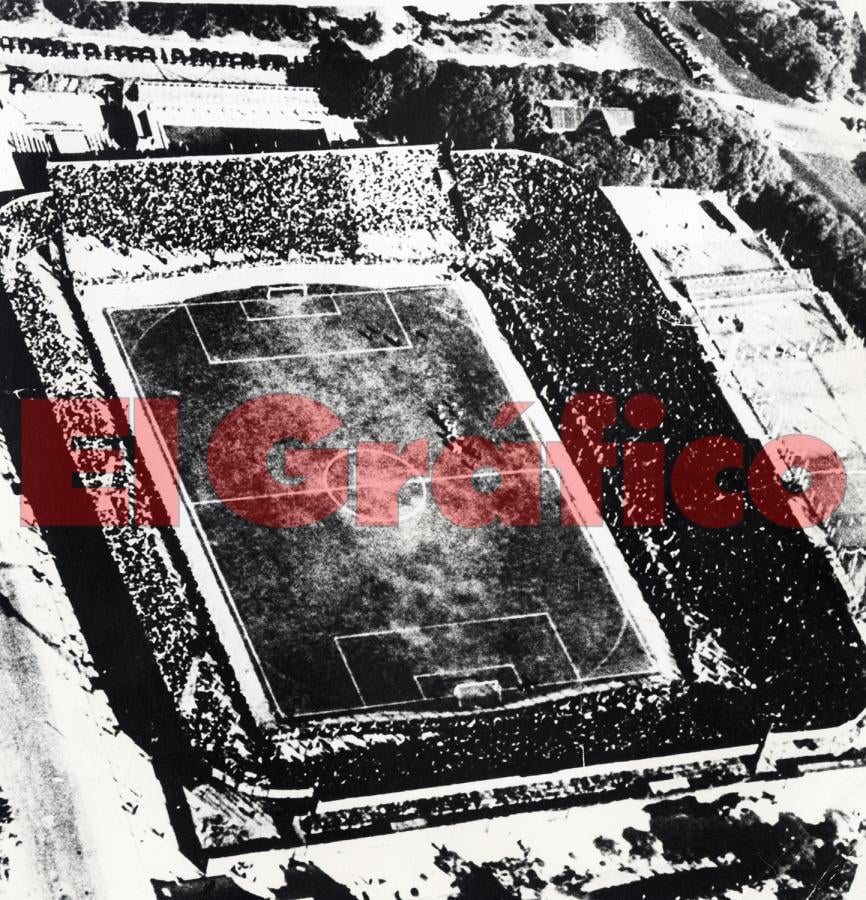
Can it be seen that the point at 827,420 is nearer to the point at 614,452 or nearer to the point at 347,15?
the point at 614,452

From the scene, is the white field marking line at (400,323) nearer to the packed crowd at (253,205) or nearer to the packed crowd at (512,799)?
the packed crowd at (253,205)

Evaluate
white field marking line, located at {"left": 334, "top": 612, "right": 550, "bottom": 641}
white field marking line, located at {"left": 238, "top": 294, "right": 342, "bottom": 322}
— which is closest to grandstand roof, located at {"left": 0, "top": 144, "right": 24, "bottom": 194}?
white field marking line, located at {"left": 238, "top": 294, "right": 342, "bottom": 322}

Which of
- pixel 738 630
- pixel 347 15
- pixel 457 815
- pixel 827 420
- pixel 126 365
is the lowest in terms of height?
pixel 457 815

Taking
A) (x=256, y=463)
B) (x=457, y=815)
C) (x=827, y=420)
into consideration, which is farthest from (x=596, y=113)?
(x=457, y=815)

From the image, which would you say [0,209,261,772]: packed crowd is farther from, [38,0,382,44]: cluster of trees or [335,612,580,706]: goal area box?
[38,0,382,44]: cluster of trees

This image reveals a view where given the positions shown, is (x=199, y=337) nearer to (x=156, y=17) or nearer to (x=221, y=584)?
(x=221, y=584)

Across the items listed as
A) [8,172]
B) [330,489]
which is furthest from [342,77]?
[330,489]

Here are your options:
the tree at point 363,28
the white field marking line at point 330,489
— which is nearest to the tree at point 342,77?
the tree at point 363,28
